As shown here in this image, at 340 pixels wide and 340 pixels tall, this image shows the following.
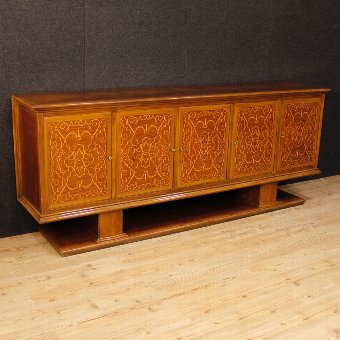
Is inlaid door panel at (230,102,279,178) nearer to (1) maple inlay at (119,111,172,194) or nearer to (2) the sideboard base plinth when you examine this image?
(2) the sideboard base plinth

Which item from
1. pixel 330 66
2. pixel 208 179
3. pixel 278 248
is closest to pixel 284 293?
pixel 278 248

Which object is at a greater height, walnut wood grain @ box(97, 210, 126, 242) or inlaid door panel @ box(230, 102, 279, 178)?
inlaid door panel @ box(230, 102, 279, 178)

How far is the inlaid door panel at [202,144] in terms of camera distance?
10.7ft

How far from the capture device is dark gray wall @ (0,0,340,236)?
3.08 m

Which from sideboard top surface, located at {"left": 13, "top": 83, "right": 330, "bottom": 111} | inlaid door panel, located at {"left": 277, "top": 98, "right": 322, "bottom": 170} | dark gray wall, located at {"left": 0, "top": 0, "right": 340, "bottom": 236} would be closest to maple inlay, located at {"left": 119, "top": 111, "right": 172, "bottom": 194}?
sideboard top surface, located at {"left": 13, "top": 83, "right": 330, "bottom": 111}

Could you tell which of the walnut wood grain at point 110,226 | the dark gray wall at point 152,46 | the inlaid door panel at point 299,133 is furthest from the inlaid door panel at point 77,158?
the inlaid door panel at point 299,133

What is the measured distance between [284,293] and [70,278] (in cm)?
104

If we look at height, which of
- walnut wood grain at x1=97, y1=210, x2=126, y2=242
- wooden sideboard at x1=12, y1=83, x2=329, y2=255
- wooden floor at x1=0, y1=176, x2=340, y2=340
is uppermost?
wooden sideboard at x1=12, y1=83, x2=329, y2=255

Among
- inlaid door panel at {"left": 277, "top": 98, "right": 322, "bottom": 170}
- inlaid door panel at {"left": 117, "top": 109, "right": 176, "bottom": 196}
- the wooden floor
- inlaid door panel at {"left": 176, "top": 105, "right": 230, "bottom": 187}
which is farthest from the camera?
inlaid door panel at {"left": 277, "top": 98, "right": 322, "bottom": 170}

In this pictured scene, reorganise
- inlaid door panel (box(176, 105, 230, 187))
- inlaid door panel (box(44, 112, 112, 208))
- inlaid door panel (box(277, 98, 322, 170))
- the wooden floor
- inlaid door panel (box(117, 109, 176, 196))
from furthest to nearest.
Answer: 1. inlaid door panel (box(277, 98, 322, 170))
2. inlaid door panel (box(176, 105, 230, 187))
3. inlaid door panel (box(117, 109, 176, 196))
4. inlaid door panel (box(44, 112, 112, 208))
5. the wooden floor

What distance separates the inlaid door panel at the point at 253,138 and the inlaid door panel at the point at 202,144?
84mm

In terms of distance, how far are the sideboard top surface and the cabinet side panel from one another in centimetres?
10

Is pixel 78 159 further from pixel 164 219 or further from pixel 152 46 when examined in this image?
pixel 152 46

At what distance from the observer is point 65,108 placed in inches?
111
